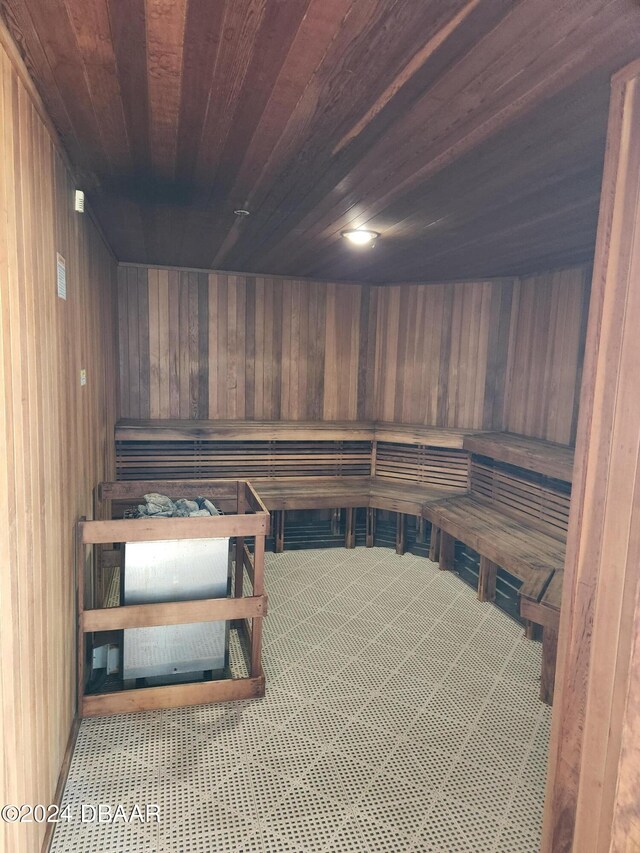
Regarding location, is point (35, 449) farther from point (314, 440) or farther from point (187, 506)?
point (314, 440)

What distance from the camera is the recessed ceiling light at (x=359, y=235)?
317 centimetres

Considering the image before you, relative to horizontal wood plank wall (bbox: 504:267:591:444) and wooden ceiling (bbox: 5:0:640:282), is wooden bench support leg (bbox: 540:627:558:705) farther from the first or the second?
wooden ceiling (bbox: 5:0:640:282)

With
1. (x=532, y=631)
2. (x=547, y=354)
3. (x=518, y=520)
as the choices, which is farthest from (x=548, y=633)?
(x=547, y=354)

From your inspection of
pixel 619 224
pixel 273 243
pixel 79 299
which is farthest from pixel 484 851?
pixel 273 243

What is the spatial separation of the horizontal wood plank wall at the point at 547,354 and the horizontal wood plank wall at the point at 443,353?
0.44ft

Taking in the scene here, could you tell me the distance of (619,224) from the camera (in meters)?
1.32

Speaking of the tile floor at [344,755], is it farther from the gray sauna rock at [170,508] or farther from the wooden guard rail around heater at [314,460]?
A: the wooden guard rail around heater at [314,460]

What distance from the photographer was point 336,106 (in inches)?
66.1

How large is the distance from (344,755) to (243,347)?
11.6 feet

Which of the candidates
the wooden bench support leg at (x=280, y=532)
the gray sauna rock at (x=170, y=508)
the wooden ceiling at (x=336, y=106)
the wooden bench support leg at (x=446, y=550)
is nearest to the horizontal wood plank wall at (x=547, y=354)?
the wooden ceiling at (x=336, y=106)

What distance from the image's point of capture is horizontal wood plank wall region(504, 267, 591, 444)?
3.85 meters

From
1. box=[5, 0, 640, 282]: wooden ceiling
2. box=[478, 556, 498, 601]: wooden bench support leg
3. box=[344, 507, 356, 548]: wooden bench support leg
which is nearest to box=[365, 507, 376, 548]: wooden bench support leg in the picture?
box=[344, 507, 356, 548]: wooden bench support leg

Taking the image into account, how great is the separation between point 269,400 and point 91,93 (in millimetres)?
3449

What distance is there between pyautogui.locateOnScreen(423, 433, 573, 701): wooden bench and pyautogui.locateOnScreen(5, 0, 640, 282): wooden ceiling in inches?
61.4
